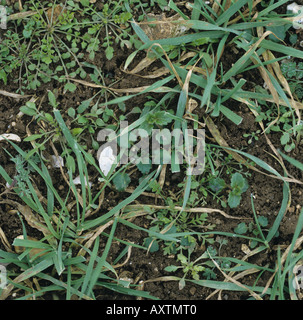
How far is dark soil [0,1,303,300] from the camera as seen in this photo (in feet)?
6.14

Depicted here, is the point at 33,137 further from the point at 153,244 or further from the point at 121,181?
the point at 153,244

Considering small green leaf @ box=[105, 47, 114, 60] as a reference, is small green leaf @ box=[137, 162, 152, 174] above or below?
below

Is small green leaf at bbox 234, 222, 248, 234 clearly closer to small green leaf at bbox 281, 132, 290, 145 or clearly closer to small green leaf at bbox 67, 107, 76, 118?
small green leaf at bbox 281, 132, 290, 145

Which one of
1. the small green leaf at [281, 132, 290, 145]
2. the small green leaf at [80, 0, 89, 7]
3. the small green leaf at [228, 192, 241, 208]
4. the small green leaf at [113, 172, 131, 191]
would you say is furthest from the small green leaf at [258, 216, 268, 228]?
the small green leaf at [80, 0, 89, 7]

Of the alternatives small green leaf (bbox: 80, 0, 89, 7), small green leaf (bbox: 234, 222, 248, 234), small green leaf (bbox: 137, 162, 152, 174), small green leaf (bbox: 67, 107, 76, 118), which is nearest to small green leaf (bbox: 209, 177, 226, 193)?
small green leaf (bbox: 234, 222, 248, 234)

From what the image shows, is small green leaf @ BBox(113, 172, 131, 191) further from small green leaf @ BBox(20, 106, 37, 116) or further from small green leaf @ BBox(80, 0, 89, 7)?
small green leaf @ BBox(80, 0, 89, 7)

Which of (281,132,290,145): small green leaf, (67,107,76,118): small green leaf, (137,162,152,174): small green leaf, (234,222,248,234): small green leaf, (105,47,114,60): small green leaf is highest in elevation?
(105,47,114,60): small green leaf

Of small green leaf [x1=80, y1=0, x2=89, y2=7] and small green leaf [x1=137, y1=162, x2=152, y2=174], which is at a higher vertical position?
small green leaf [x1=80, y1=0, x2=89, y2=7]

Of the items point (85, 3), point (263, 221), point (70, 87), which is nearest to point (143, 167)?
point (70, 87)

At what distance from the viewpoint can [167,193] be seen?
6.27 feet

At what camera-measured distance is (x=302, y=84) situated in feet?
6.31

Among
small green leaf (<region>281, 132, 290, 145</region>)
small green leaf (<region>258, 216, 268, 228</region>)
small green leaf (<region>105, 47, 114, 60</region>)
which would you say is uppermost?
small green leaf (<region>105, 47, 114, 60</region>)

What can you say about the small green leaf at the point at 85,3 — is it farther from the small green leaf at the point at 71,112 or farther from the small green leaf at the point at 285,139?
the small green leaf at the point at 285,139

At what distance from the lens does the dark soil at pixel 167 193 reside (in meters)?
1.87
